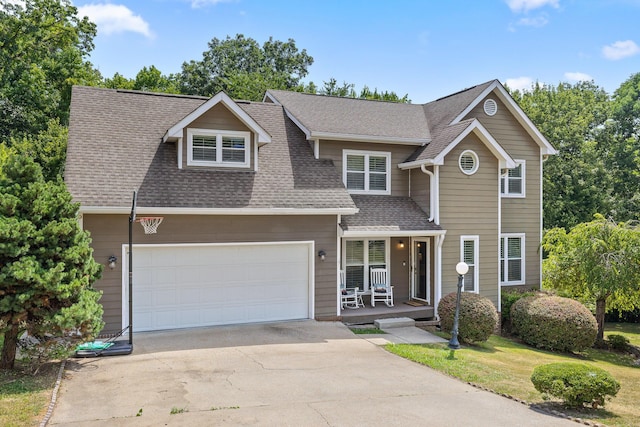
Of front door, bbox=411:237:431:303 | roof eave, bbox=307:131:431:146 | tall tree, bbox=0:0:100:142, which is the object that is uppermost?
tall tree, bbox=0:0:100:142

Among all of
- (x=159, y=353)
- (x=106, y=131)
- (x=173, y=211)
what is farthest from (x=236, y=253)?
(x=106, y=131)

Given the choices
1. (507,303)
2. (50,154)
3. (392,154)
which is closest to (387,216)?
(392,154)

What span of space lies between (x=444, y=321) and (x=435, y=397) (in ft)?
18.5

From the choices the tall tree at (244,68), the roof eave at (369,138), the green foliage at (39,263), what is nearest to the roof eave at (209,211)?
the green foliage at (39,263)

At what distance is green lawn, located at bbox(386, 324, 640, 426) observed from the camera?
8.55 m

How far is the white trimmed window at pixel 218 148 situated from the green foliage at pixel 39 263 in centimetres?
484

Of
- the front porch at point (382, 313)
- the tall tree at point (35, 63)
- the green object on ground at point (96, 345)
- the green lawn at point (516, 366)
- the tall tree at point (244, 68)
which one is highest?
the tall tree at point (244, 68)

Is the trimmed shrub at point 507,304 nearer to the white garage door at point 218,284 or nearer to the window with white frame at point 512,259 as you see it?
the window with white frame at point 512,259

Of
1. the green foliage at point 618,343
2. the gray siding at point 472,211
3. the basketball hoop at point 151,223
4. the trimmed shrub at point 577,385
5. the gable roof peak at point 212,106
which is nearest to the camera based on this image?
the trimmed shrub at point 577,385

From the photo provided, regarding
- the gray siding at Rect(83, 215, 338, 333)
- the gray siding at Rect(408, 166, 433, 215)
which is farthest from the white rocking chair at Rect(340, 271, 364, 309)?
the gray siding at Rect(408, 166, 433, 215)

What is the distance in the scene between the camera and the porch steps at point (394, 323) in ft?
45.2

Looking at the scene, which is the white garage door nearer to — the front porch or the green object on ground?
the front porch

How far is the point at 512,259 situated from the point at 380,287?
5504 millimetres

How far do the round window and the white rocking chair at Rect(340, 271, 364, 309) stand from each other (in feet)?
17.0
